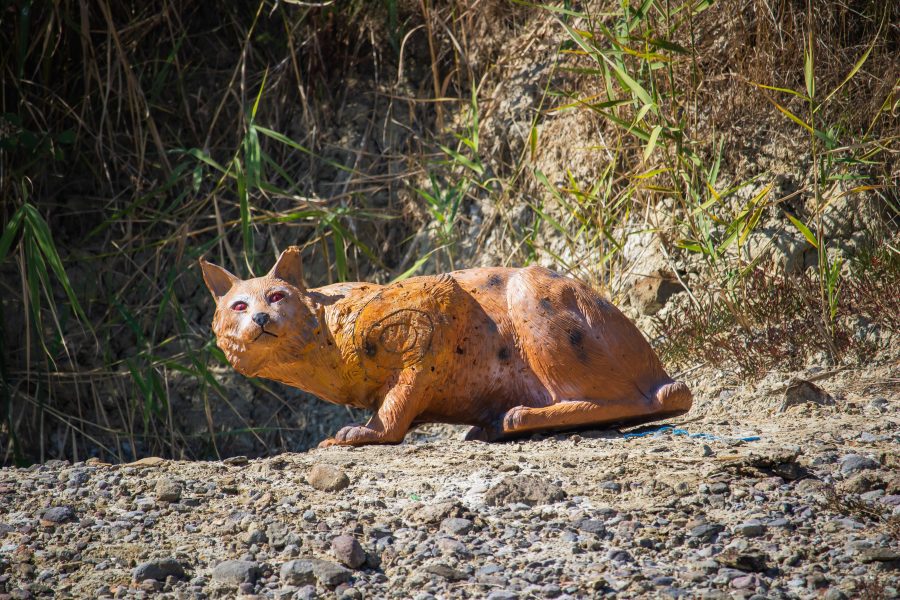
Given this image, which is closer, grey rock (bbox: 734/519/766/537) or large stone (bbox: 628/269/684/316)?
grey rock (bbox: 734/519/766/537)

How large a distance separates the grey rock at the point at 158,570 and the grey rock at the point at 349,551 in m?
0.37

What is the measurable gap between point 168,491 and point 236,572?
54 centimetres

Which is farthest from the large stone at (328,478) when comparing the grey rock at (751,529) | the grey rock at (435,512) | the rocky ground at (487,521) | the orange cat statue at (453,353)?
the grey rock at (751,529)

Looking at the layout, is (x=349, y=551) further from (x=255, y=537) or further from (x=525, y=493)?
(x=525, y=493)

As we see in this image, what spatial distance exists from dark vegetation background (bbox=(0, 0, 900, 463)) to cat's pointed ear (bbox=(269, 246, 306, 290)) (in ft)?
4.48

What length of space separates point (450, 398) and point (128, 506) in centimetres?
111

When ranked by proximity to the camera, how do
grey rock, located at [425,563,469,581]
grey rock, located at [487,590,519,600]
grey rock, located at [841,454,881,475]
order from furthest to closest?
grey rock, located at [841,454,881,475]
grey rock, located at [425,563,469,581]
grey rock, located at [487,590,519,600]

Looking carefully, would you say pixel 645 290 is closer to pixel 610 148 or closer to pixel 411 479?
pixel 610 148

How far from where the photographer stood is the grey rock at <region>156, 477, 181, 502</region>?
2.72 meters

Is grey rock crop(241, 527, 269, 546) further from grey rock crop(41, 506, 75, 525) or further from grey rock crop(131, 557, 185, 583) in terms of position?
grey rock crop(41, 506, 75, 525)

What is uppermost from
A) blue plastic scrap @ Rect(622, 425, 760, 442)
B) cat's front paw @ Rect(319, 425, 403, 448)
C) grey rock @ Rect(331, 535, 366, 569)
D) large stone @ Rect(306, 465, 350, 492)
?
cat's front paw @ Rect(319, 425, 403, 448)

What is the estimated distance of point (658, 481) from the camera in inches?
104

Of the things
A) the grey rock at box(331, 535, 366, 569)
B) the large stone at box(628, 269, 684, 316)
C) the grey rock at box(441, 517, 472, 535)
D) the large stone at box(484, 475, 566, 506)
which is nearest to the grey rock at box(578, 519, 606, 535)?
the large stone at box(484, 475, 566, 506)

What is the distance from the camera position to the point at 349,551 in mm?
2314
